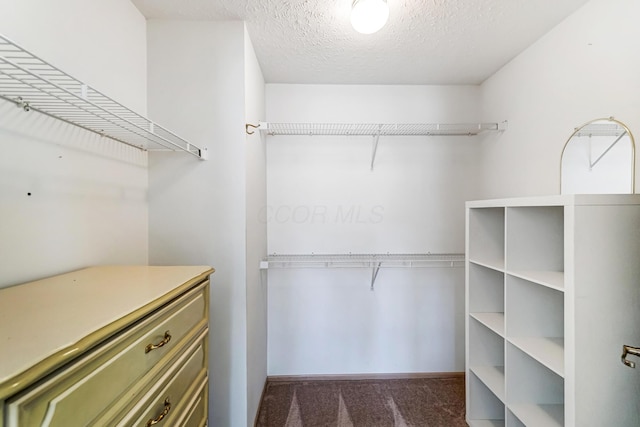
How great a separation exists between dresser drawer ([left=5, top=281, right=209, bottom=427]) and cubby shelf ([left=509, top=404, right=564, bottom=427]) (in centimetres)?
161

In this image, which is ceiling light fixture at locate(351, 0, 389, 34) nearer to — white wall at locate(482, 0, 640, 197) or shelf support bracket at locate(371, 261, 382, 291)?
white wall at locate(482, 0, 640, 197)

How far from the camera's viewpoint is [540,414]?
4.26ft

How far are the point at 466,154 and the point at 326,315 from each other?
179 cm

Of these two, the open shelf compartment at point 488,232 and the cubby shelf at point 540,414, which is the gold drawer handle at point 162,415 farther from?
the open shelf compartment at point 488,232

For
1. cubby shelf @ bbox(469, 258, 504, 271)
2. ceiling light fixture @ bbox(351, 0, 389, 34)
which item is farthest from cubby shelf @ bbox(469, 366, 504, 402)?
ceiling light fixture @ bbox(351, 0, 389, 34)

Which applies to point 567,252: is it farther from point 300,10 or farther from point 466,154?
point 300,10

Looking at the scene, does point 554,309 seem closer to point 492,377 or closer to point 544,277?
point 544,277

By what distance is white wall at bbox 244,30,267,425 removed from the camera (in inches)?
60.4

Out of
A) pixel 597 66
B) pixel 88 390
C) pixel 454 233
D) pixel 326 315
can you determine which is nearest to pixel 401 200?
pixel 454 233

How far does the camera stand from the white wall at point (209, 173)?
1457 mm

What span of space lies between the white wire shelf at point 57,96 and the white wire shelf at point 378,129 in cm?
95

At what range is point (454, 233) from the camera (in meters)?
2.21

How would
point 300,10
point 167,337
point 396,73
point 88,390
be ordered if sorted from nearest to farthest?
point 88,390 → point 167,337 → point 300,10 → point 396,73

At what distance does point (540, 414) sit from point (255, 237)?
1788 mm
